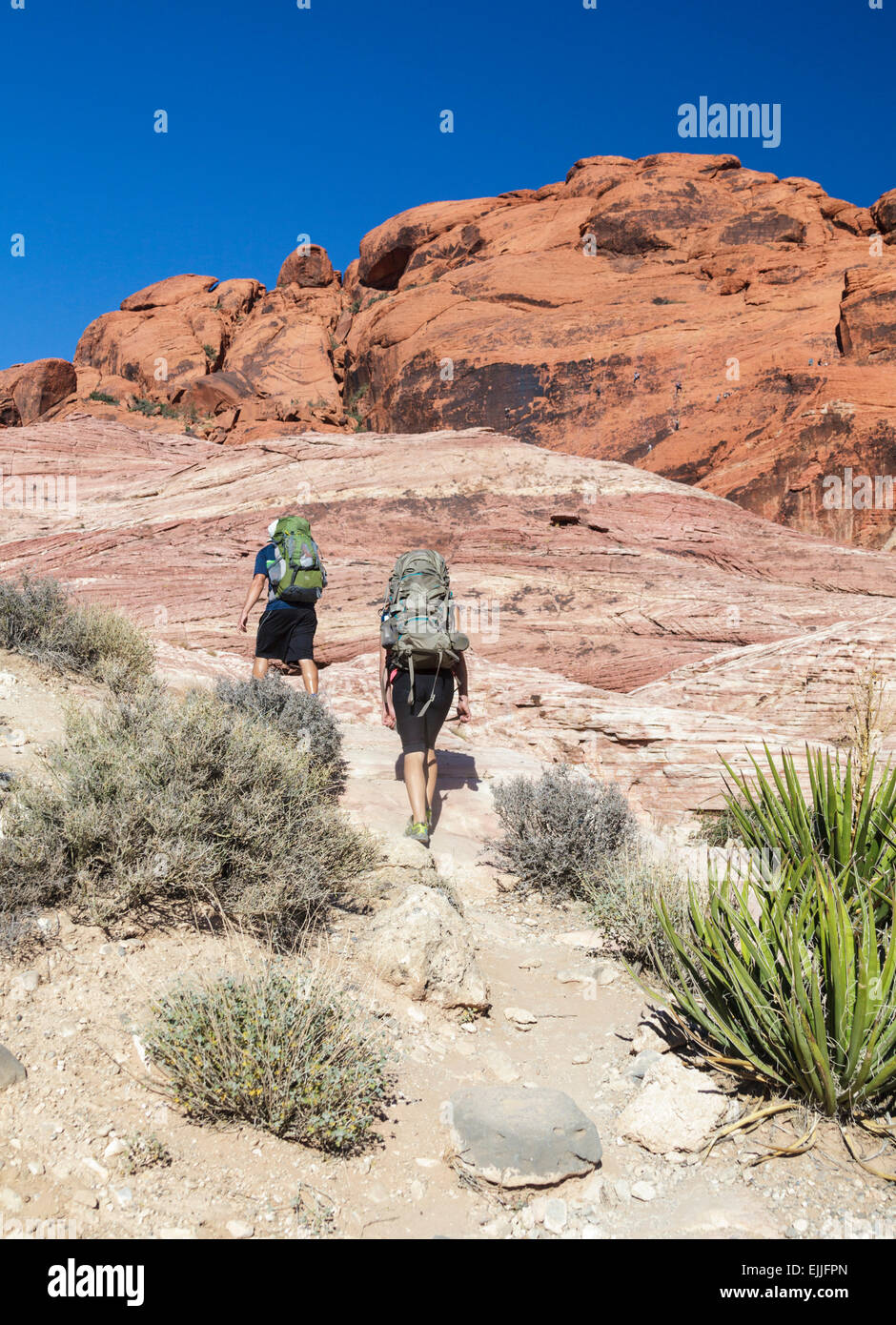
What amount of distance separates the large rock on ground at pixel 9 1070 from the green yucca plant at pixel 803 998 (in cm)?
218

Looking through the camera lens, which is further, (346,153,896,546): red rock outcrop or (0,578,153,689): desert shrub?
(346,153,896,546): red rock outcrop

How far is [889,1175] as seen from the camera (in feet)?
7.66

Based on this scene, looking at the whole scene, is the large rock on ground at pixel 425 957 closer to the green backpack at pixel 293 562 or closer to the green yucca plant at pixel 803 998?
the green yucca plant at pixel 803 998

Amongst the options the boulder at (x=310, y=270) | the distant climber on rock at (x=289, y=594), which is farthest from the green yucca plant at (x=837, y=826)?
the boulder at (x=310, y=270)

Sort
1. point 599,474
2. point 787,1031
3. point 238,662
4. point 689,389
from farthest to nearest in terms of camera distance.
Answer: point 689,389, point 599,474, point 238,662, point 787,1031

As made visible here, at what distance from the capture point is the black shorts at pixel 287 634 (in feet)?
23.2

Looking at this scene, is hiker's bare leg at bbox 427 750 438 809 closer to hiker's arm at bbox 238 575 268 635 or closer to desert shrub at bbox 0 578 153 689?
hiker's arm at bbox 238 575 268 635

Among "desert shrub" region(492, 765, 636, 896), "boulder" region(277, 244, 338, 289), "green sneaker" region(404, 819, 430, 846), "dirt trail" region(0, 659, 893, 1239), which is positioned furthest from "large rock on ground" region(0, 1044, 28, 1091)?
"boulder" region(277, 244, 338, 289)

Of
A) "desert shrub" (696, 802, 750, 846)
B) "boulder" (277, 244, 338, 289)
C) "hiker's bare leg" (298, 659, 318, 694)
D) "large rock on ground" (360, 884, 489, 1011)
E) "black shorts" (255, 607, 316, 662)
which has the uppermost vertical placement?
"boulder" (277, 244, 338, 289)

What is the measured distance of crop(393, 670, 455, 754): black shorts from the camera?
5.13m

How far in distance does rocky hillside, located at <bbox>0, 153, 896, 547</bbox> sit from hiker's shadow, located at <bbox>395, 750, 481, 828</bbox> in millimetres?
11551

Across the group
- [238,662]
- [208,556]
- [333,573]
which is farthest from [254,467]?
[238,662]
